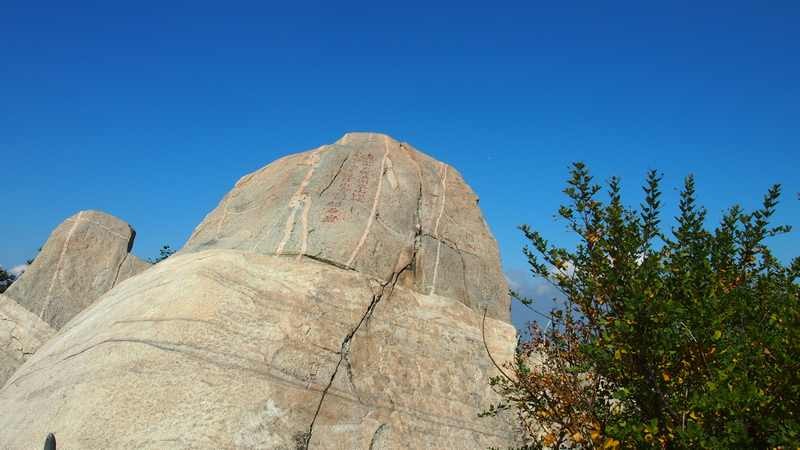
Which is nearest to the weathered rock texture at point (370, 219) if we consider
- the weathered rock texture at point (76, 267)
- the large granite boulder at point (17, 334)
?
the weathered rock texture at point (76, 267)

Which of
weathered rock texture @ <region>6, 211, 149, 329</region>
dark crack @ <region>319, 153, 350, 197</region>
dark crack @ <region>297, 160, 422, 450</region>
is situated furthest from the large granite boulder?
dark crack @ <region>297, 160, 422, 450</region>

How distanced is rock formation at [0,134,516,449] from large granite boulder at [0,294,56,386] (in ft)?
12.3

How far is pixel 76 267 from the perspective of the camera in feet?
45.7

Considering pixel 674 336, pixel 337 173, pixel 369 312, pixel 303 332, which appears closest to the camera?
pixel 674 336

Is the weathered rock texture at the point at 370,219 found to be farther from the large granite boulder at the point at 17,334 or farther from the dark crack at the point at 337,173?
the large granite boulder at the point at 17,334

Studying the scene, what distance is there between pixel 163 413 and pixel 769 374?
5.57 metres

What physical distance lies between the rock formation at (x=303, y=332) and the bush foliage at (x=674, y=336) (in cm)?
282

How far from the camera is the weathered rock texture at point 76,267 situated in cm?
1334

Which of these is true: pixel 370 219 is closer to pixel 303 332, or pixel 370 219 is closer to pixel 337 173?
pixel 337 173

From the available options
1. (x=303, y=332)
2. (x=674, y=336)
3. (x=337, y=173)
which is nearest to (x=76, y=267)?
(x=337, y=173)

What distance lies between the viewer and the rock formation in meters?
6.85

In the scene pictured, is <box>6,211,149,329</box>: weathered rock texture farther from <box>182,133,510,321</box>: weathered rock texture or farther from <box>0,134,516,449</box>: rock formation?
<box>0,134,516,449</box>: rock formation

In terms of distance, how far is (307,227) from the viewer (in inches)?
396

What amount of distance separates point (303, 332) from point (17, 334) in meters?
7.59
